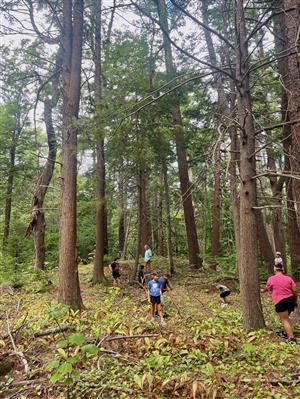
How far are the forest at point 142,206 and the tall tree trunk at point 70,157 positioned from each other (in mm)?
37

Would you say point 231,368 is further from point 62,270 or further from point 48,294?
point 48,294

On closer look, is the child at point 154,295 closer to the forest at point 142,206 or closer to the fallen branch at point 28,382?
the forest at point 142,206

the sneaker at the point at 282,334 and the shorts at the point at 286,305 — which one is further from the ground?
the shorts at the point at 286,305

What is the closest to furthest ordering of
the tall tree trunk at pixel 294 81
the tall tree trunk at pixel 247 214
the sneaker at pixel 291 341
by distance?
the sneaker at pixel 291 341
the tall tree trunk at pixel 247 214
the tall tree trunk at pixel 294 81

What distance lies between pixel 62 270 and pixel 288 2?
8.09m

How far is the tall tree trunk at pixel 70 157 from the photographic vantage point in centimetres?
825

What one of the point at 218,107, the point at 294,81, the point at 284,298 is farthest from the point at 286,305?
the point at 218,107

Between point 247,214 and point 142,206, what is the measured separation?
24.6 ft

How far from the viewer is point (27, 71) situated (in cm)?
1024

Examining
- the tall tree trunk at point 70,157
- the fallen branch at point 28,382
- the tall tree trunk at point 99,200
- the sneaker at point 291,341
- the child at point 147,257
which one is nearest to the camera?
the fallen branch at point 28,382

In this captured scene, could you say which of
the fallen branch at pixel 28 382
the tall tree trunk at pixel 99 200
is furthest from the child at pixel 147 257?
the fallen branch at pixel 28 382

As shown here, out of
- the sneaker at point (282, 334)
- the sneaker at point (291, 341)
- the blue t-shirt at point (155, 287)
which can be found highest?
the blue t-shirt at point (155, 287)

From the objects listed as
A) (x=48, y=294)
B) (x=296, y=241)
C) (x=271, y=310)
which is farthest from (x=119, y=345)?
(x=296, y=241)

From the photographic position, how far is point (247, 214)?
6.15 meters
